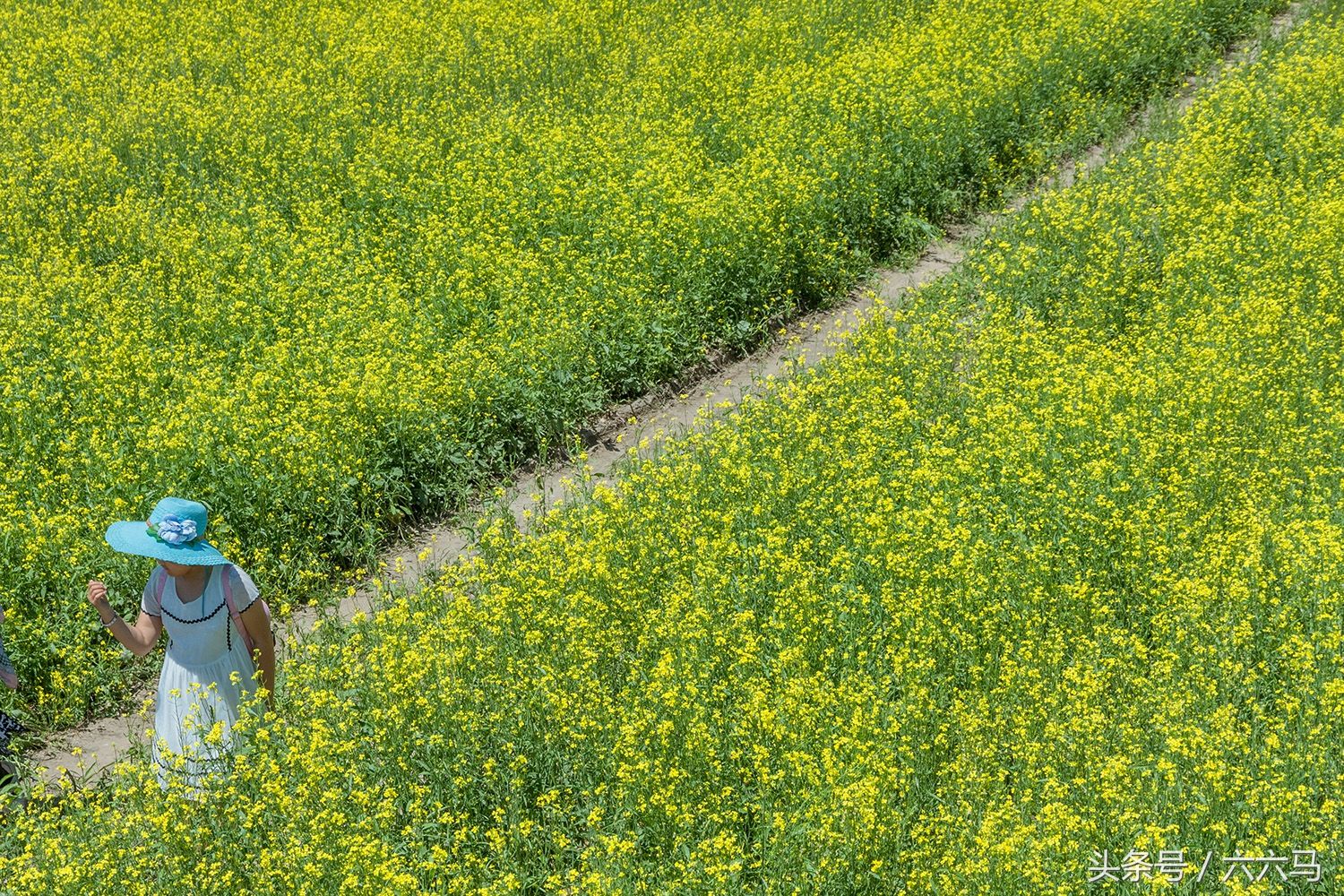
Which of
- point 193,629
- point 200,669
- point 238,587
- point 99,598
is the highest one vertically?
point 99,598

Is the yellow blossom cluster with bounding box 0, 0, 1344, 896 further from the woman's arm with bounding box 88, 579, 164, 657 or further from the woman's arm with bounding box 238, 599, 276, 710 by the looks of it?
the woman's arm with bounding box 88, 579, 164, 657

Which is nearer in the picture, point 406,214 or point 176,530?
point 176,530

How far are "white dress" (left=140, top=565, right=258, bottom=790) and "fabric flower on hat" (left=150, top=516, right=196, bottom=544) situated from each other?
23 centimetres

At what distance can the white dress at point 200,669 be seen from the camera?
19.4 feet

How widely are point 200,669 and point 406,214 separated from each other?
6142mm

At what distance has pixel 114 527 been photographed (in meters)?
6.09

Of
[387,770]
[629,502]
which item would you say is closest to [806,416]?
[629,502]

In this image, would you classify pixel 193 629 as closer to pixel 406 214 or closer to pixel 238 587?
pixel 238 587

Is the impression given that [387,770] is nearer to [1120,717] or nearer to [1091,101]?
[1120,717]

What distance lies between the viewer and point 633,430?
31.8 feet

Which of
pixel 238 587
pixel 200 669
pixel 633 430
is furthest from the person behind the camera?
pixel 633 430

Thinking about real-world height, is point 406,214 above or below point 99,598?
below

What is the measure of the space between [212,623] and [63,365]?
13.8 feet

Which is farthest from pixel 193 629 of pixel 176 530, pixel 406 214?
pixel 406 214
